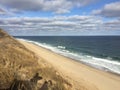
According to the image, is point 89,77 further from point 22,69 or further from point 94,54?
point 94,54

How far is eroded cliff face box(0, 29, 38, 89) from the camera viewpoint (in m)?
6.12

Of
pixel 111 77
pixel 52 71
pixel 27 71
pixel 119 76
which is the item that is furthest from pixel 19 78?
pixel 119 76

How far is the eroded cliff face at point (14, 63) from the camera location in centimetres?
612

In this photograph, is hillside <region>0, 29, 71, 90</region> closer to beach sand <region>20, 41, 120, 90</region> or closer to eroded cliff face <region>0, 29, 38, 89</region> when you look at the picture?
eroded cliff face <region>0, 29, 38, 89</region>

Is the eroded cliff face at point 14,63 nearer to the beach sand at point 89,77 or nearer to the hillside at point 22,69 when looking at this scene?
the hillside at point 22,69

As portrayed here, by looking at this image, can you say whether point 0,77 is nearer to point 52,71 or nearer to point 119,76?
point 52,71

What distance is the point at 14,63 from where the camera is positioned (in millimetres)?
6301

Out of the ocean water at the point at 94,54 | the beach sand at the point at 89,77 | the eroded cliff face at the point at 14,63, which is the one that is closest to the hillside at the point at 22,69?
the eroded cliff face at the point at 14,63

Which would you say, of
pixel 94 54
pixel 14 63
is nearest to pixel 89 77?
pixel 14 63

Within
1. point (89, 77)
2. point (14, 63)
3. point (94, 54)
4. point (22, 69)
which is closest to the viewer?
point (22, 69)

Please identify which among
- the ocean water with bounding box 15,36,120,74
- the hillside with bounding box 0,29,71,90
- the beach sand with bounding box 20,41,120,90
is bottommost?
the ocean water with bounding box 15,36,120,74

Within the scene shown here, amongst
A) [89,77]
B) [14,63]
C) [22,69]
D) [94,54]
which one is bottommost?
[94,54]

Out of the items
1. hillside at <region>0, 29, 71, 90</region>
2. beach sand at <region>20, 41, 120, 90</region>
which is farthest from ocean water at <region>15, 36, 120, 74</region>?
hillside at <region>0, 29, 71, 90</region>

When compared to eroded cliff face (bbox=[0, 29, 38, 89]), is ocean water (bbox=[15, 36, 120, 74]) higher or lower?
lower
